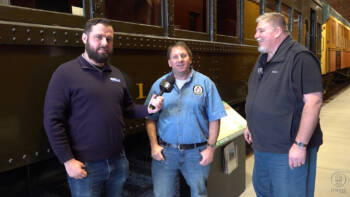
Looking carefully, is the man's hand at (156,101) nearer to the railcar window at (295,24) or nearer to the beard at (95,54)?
the beard at (95,54)

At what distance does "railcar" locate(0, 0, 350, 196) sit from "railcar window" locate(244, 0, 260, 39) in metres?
0.01

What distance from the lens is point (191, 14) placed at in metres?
3.42

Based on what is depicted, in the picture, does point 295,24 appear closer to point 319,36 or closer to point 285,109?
point 319,36

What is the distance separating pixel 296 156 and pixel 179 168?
0.74m

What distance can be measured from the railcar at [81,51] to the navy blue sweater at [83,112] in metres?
0.15

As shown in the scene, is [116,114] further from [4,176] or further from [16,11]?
[4,176]

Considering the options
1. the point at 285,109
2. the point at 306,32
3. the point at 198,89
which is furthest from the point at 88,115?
the point at 306,32

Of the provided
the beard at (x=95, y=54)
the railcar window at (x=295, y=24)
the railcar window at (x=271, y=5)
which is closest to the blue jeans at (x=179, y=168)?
the beard at (x=95, y=54)

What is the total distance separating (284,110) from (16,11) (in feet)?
5.19

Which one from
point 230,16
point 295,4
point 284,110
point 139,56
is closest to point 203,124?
point 284,110

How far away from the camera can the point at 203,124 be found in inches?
82.9

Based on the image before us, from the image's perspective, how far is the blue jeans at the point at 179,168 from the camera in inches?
81.7

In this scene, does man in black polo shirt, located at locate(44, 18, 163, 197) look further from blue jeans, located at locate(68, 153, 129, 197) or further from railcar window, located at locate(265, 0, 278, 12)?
railcar window, located at locate(265, 0, 278, 12)

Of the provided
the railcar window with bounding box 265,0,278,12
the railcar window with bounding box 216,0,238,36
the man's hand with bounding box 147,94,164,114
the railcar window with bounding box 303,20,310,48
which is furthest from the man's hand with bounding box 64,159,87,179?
the railcar window with bounding box 303,20,310,48
